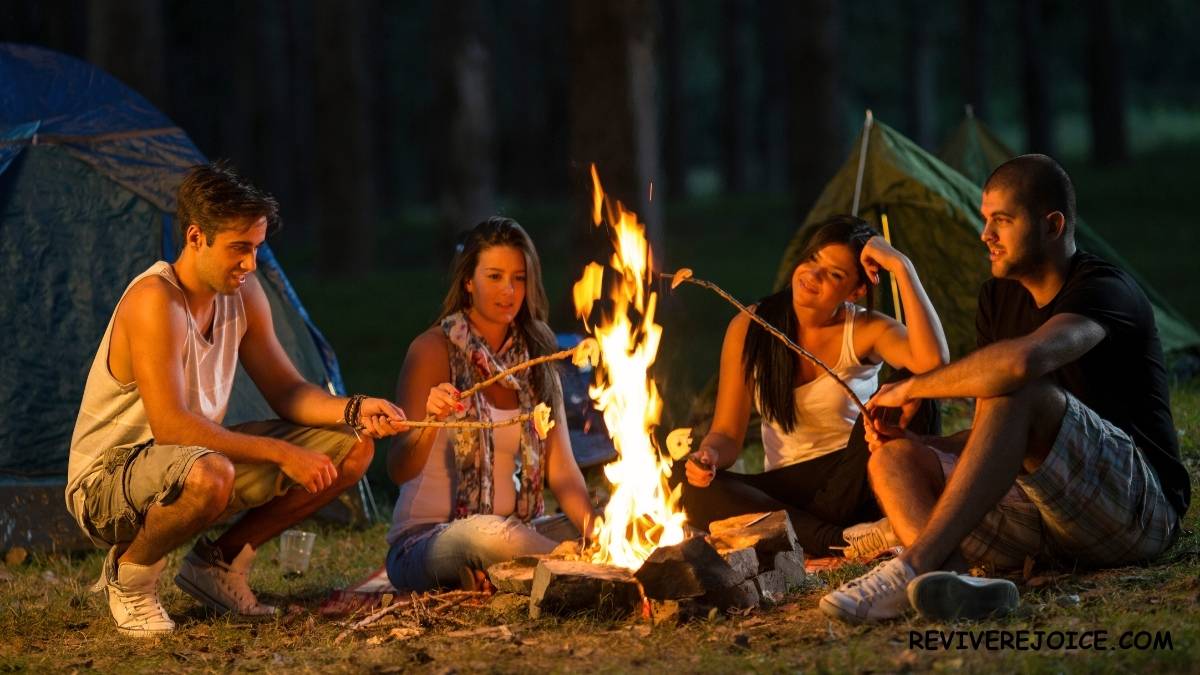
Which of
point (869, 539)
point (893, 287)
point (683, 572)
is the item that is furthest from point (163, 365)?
point (893, 287)

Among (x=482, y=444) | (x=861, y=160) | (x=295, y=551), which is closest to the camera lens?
(x=482, y=444)

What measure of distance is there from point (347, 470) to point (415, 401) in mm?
345

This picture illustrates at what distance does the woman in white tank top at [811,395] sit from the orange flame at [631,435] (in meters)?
0.31

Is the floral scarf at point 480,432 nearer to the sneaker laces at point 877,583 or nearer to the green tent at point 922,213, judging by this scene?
the sneaker laces at point 877,583

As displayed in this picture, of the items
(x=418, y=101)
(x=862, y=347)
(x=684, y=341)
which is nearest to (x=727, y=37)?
(x=418, y=101)

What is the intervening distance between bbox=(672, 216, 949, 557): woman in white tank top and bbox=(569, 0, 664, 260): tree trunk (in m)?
5.84

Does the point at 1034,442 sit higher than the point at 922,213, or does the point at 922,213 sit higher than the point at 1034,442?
the point at 922,213

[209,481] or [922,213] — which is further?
[922,213]

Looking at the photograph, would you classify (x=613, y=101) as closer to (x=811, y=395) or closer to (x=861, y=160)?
(x=861, y=160)

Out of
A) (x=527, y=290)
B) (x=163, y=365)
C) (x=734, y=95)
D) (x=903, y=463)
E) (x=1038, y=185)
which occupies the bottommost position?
(x=903, y=463)

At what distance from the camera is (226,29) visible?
30453 mm

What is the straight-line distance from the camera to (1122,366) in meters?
4.78

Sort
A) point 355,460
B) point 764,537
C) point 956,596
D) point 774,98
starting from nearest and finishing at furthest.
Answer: point 956,596
point 764,537
point 355,460
point 774,98

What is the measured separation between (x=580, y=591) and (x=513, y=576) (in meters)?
0.31
